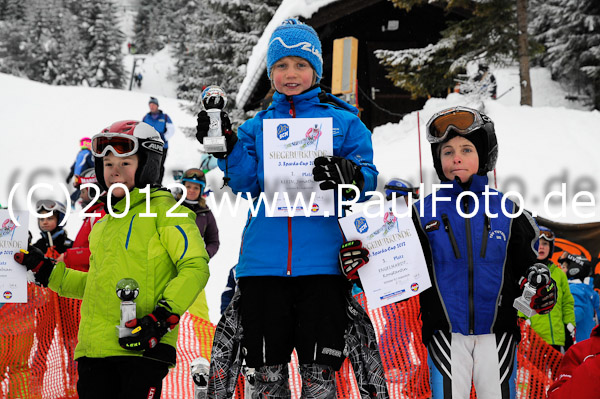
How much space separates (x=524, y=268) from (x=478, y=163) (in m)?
0.71

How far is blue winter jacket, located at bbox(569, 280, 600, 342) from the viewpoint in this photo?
288 inches

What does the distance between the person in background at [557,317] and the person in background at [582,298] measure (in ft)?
1.96

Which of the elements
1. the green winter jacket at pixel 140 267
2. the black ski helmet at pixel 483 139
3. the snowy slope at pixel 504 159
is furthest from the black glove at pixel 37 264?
the snowy slope at pixel 504 159

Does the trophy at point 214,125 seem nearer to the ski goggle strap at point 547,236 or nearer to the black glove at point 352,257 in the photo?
the black glove at point 352,257

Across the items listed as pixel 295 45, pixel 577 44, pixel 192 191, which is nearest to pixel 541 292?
pixel 295 45

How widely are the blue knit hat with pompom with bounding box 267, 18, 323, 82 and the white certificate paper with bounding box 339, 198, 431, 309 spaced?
3.02 feet

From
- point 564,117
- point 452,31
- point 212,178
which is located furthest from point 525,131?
point 212,178

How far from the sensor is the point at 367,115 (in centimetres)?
1967

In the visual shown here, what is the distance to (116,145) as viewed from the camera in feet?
11.5

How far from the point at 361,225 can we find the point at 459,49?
1316 cm

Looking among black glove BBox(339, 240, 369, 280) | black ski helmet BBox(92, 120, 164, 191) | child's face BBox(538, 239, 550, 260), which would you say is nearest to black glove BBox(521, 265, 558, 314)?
black glove BBox(339, 240, 369, 280)

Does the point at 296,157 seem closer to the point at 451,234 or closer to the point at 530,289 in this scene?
the point at 451,234

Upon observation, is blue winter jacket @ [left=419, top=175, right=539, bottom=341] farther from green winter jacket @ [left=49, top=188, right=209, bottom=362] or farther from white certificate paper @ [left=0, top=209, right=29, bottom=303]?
white certificate paper @ [left=0, top=209, right=29, bottom=303]

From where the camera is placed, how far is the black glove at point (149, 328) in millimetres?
2793
